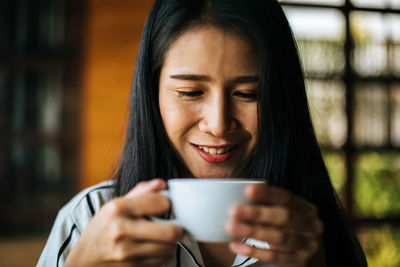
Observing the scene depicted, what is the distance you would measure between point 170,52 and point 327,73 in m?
2.74

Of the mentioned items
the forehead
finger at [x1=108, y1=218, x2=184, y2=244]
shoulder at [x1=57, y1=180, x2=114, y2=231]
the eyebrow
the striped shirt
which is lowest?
the striped shirt

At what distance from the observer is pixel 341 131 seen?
11.3 ft

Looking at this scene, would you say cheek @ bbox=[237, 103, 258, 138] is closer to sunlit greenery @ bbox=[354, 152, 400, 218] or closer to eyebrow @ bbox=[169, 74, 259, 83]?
eyebrow @ bbox=[169, 74, 259, 83]

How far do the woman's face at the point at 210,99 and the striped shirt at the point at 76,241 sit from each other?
0.61 feet

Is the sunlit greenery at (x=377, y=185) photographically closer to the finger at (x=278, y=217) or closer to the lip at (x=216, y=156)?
the lip at (x=216, y=156)

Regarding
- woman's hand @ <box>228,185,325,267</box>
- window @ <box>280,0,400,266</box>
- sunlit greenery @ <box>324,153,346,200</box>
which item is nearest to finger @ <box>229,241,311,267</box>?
woman's hand @ <box>228,185,325,267</box>

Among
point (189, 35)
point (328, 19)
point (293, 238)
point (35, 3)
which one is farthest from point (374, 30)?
point (293, 238)

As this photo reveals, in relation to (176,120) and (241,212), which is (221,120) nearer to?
(176,120)

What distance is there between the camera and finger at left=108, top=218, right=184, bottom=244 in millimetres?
560

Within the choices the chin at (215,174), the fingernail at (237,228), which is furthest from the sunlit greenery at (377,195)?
the fingernail at (237,228)

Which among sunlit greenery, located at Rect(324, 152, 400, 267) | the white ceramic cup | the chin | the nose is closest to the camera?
the white ceramic cup

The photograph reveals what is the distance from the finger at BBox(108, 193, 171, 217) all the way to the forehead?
363 mm

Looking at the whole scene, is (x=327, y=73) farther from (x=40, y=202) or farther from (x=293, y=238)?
(x=293, y=238)

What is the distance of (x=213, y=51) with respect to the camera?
2.79ft
